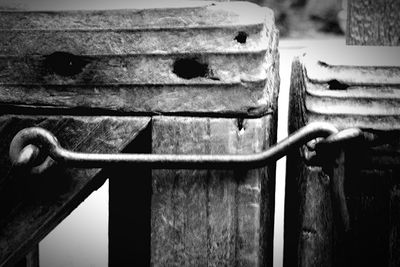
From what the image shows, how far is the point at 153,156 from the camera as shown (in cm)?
48

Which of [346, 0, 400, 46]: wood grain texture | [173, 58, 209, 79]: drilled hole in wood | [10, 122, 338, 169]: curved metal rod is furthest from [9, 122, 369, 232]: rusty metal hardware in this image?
[346, 0, 400, 46]: wood grain texture

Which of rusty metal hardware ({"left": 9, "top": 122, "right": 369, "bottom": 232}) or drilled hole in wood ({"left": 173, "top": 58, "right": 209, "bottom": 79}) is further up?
drilled hole in wood ({"left": 173, "top": 58, "right": 209, "bottom": 79})

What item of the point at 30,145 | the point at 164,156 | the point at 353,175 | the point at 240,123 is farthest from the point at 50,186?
the point at 353,175

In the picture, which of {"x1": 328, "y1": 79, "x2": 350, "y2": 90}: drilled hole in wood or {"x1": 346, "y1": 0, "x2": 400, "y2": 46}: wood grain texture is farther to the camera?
{"x1": 346, "y1": 0, "x2": 400, "y2": 46}: wood grain texture

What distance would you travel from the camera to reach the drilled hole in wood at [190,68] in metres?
0.50

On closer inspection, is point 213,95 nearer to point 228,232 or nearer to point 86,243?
point 228,232

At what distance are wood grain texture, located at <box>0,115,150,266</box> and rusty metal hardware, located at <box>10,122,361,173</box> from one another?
34mm

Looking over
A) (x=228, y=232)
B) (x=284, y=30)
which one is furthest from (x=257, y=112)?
(x=284, y=30)

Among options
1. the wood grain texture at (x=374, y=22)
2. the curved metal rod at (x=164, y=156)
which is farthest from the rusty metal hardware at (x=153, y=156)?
the wood grain texture at (x=374, y=22)

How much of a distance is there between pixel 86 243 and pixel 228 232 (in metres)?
1.70

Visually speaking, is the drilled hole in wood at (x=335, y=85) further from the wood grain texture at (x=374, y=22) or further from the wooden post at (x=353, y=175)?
the wood grain texture at (x=374, y=22)

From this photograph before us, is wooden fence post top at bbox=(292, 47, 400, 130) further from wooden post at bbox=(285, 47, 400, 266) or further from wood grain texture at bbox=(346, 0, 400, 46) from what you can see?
wood grain texture at bbox=(346, 0, 400, 46)

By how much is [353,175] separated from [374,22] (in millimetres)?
346

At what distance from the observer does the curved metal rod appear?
0.47 m
